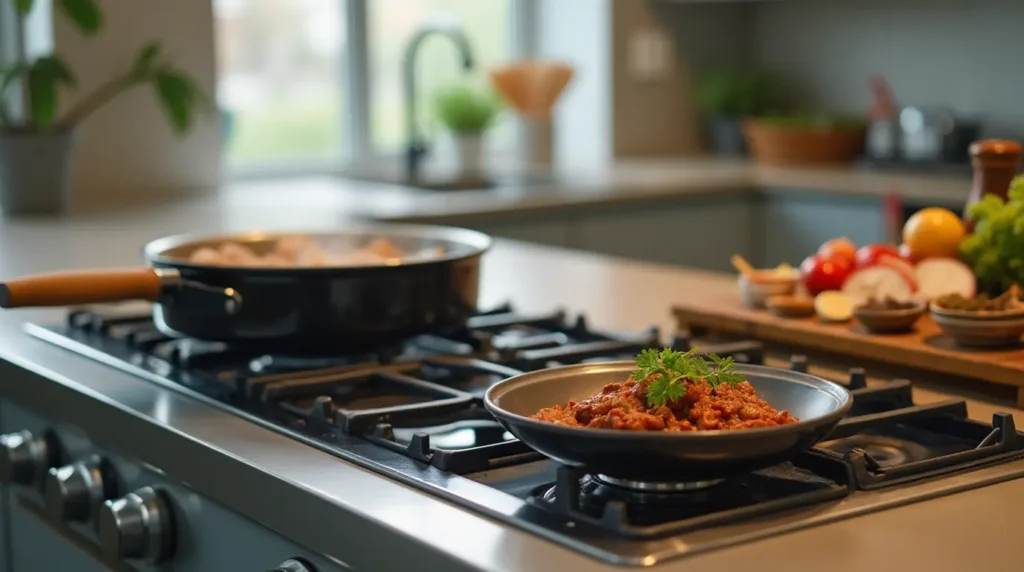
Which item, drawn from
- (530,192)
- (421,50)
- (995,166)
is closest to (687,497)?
(995,166)

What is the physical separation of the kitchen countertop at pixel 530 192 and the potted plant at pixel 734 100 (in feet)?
1.25

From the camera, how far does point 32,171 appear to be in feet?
8.69

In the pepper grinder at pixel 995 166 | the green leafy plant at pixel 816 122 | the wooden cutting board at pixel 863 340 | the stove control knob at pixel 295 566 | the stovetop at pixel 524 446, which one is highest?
the pepper grinder at pixel 995 166

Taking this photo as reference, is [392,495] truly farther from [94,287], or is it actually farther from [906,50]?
[906,50]

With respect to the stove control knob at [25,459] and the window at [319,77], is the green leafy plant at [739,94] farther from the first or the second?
the stove control knob at [25,459]

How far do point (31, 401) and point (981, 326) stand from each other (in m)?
0.88

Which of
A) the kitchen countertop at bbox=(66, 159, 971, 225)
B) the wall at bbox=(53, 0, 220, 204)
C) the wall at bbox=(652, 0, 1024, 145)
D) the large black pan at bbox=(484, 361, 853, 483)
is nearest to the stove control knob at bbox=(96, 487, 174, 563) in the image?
the large black pan at bbox=(484, 361, 853, 483)

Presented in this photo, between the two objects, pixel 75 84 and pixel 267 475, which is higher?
pixel 75 84

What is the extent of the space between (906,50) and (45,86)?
2.33 m

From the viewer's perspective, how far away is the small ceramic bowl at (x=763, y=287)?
54.0 inches

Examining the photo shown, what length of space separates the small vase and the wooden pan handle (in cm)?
226

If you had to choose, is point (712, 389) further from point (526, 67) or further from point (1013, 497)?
point (526, 67)

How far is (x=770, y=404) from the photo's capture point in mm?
940

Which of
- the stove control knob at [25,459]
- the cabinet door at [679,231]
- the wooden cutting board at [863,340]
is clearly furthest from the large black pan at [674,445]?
the cabinet door at [679,231]
